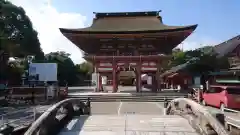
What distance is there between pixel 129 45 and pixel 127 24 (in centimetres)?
304

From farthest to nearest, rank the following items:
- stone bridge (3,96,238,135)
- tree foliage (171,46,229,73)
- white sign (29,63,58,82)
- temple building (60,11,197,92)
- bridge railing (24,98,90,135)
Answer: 1. tree foliage (171,46,229,73)
2. white sign (29,63,58,82)
3. temple building (60,11,197,92)
4. stone bridge (3,96,238,135)
5. bridge railing (24,98,90,135)

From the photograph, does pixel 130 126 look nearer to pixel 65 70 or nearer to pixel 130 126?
pixel 130 126

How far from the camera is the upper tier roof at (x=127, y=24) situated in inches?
971

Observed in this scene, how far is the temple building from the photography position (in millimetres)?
24672

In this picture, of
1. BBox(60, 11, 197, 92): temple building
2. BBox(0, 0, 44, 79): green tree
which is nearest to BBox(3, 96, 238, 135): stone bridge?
BBox(60, 11, 197, 92): temple building

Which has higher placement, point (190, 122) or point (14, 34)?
point (14, 34)

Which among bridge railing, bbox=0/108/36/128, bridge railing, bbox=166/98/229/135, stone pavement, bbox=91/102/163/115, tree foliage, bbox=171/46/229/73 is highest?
tree foliage, bbox=171/46/229/73

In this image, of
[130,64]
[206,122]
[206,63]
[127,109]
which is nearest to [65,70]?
[130,64]

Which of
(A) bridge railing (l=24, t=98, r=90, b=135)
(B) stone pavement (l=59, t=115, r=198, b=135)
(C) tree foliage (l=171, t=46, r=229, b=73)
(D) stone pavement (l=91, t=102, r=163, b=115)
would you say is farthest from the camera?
(C) tree foliage (l=171, t=46, r=229, b=73)

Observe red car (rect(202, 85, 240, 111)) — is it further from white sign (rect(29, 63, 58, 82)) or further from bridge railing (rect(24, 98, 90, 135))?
Answer: white sign (rect(29, 63, 58, 82))

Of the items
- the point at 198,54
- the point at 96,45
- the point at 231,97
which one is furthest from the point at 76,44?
the point at 231,97

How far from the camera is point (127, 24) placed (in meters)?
28.3

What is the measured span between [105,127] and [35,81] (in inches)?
863

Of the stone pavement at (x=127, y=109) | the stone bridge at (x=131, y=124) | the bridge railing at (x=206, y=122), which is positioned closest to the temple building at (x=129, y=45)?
the stone pavement at (x=127, y=109)
